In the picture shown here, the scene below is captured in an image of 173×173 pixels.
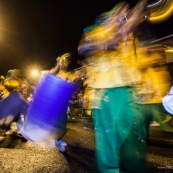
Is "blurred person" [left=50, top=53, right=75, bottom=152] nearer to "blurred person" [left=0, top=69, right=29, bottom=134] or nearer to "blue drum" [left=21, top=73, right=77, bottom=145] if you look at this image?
"blue drum" [left=21, top=73, right=77, bottom=145]

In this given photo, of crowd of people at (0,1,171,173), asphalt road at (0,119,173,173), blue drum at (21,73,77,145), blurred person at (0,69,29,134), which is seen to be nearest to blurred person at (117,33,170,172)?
crowd of people at (0,1,171,173)

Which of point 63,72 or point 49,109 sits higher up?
point 63,72

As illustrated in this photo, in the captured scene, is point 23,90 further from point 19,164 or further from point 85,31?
point 85,31

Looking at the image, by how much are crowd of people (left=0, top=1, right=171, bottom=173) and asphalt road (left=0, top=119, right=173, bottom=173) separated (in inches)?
24.6

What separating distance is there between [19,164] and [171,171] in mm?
2063

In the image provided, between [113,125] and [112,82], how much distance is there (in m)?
0.49

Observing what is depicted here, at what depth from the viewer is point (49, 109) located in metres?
4.15


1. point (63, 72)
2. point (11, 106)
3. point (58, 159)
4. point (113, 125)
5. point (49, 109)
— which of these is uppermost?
point (63, 72)

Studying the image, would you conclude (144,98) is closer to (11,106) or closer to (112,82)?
(112,82)

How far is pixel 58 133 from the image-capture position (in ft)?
14.3

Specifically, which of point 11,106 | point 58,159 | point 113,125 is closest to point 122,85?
point 113,125

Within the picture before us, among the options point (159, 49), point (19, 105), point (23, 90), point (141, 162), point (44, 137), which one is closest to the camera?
point (141, 162)

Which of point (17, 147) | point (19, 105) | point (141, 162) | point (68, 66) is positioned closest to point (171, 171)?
point (141, 162)

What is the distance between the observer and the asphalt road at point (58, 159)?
3275 millimetres
